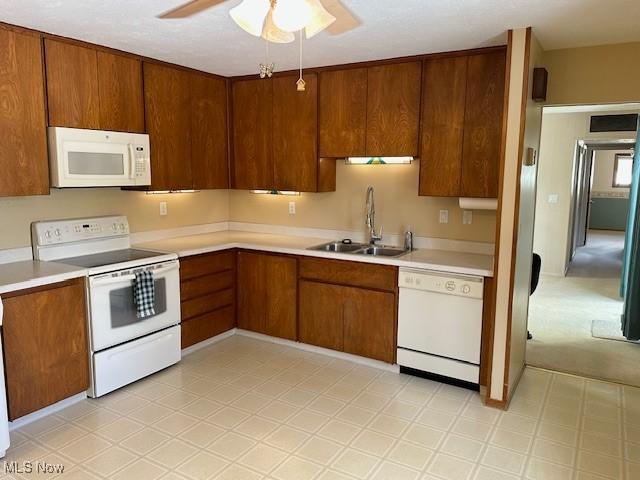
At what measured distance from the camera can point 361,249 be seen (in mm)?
4082

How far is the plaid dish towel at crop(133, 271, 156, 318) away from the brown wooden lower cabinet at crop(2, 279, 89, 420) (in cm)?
34

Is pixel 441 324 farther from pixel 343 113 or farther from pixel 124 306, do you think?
pixel 124 306

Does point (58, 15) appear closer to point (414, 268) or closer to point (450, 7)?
point (450, 7)

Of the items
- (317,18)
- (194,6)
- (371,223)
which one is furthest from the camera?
(371,223)

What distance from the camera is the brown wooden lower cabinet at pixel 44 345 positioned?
267cm

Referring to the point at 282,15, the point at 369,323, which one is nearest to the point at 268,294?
the point at 369,323

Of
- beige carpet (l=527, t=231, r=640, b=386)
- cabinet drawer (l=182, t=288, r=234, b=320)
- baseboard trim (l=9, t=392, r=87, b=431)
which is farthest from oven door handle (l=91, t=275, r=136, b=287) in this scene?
beige carpet (l=527, t=231, r=640, b=386)

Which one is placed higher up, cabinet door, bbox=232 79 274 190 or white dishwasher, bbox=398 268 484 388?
cabinet door, bbox=232 79 274 190

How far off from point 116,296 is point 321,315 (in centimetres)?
157

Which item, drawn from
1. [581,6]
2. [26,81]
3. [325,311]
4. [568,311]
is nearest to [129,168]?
[26,81]

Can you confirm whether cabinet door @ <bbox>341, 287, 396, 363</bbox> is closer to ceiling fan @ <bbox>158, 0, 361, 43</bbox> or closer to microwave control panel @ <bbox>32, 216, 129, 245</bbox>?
microwave control panel @ <bbox>32, 216, 129, 245</bbox>

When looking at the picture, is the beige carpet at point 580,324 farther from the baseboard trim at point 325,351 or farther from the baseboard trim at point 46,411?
the baseboard trim at point 46,411

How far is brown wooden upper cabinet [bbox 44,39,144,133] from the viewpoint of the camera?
10.2 ft

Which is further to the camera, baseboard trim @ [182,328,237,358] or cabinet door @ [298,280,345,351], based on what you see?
baseboard trim @ [182,328,237,358]
